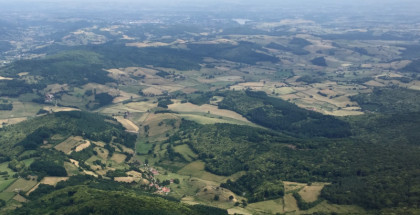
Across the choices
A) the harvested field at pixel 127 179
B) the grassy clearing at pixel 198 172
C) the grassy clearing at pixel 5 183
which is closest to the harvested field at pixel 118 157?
the harvested field at pixel 127 179

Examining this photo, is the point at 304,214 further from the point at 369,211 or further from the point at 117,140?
the point at 117,140

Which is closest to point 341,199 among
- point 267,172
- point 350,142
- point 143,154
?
point 267,172

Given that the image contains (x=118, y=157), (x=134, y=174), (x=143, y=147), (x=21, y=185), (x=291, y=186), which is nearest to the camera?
(x=21, y=185)

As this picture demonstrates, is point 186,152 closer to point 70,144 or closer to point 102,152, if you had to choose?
point 102,152

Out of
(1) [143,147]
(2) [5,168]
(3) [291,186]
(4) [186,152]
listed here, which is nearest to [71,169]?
(2) [5,168]

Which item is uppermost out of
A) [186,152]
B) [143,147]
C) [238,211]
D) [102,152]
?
[238,211]

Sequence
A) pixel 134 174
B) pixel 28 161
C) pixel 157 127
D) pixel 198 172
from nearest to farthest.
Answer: pixel 28 161, pixel 134 174, pixel 198 172, pixel 157 127

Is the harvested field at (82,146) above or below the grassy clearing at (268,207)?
above

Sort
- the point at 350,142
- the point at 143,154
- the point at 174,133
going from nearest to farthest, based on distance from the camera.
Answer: the point at 350,142, the point at 143,154, the point at 174,133

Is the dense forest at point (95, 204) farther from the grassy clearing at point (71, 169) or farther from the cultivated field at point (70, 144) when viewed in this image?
the cultivated field at point (70, 144)

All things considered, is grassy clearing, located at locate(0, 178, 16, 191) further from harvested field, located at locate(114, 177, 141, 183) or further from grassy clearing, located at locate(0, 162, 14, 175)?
harvested field, located at locate(114, 177, 141, 183)

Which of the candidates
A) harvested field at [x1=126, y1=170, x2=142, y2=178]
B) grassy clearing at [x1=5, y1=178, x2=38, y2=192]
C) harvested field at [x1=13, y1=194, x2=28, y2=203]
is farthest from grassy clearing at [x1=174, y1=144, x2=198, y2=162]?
harvested field at [x1=13, y1=194, x2=28, y2=203]
